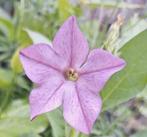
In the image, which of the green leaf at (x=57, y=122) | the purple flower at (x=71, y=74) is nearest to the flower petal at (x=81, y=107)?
the purple flower at (x=71, y=74)

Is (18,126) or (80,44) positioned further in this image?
(18,126)

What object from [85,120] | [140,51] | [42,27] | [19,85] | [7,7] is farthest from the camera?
[7,7]

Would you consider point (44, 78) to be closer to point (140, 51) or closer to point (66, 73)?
point (66, 73)

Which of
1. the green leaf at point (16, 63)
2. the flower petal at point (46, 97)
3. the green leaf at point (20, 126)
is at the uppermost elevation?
the flower petal at point (46, 97)

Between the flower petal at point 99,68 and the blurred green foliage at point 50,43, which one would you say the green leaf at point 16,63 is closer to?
the blurred green foliage at point 50,43

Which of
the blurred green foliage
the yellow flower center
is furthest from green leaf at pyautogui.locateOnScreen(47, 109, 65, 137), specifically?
the yellow flower center

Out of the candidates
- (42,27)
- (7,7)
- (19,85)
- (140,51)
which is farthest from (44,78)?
(7,7)

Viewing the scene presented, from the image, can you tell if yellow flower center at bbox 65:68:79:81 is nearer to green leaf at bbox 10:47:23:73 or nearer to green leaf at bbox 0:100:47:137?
green leaf at bbox 0:100:47:137
